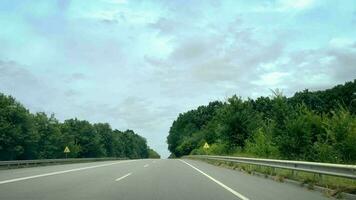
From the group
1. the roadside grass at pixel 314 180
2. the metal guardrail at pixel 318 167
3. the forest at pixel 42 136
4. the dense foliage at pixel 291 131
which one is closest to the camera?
the metal guardrail at pixel 318 167

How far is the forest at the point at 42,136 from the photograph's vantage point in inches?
2879

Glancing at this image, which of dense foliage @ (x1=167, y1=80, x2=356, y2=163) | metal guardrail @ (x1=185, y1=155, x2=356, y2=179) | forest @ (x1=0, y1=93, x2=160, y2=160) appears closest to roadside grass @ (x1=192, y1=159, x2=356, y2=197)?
metal guardrail @ (x1=185, y1=155, x2=356, y2=179)

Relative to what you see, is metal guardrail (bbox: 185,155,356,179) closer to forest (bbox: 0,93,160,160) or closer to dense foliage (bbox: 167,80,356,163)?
dense foliage (bbox: 167,80,356,163)

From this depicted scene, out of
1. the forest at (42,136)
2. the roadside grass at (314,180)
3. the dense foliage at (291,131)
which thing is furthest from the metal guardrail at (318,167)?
the forest at (42,136)

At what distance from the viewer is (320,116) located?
3044 cm

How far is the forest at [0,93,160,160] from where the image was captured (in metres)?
73.1

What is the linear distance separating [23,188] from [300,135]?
18213 mm

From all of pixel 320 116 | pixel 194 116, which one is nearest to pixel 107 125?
pixel 194 116

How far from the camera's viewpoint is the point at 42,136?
93625mm

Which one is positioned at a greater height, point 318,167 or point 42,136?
point 42,136

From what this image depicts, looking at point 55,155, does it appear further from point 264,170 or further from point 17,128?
point 264,170

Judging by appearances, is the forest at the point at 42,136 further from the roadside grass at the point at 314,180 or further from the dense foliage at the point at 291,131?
the roadside grass at the point at 314,180

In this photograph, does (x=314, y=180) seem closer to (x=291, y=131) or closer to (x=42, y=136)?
(x=291, y=131)

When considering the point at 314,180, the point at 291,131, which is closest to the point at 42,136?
the point at 291,131
